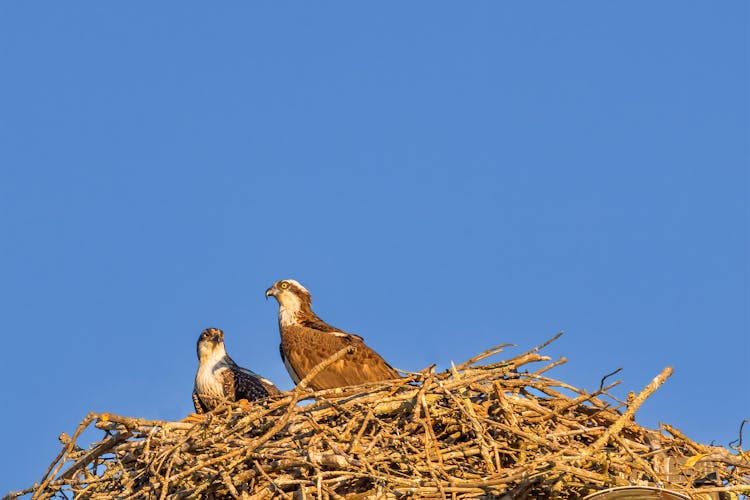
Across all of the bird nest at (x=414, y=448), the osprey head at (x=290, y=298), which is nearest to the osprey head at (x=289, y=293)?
the osprey head at (x=290, y=298)

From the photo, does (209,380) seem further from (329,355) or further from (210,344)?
(329,355)

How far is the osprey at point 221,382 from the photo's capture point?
41.8ft

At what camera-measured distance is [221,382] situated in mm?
12891

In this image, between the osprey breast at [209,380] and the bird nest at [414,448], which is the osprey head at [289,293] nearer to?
the osprey breast at [209,380]

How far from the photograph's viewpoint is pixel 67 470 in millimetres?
9734

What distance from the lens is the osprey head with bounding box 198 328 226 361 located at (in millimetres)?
13391

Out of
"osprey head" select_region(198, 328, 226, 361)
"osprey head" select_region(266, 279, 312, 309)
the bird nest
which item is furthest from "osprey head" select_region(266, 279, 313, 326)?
the bird nest

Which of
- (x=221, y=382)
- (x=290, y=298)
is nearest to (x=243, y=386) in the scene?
(x=221, y=382)

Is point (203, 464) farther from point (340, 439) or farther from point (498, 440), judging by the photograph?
point (498, 440)

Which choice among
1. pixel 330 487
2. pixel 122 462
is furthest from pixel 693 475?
pixel 122 462

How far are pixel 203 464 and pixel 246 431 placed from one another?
53 centimetres

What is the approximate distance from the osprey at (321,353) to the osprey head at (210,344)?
69 centimetres

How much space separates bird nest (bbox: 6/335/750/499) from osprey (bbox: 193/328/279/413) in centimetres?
309

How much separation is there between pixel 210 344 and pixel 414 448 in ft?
16.6
